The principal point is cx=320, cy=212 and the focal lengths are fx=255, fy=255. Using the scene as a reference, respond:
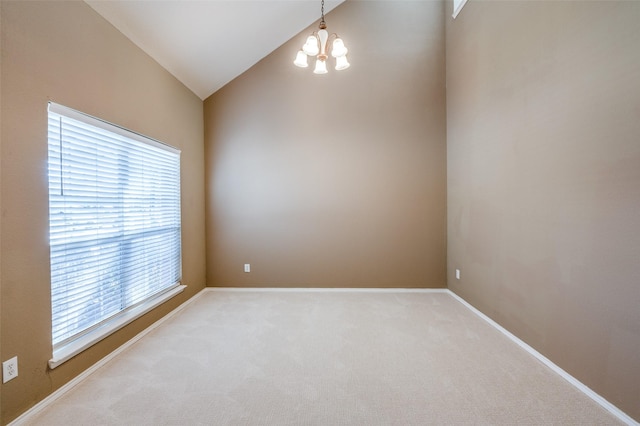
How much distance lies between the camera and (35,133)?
62.4 inches

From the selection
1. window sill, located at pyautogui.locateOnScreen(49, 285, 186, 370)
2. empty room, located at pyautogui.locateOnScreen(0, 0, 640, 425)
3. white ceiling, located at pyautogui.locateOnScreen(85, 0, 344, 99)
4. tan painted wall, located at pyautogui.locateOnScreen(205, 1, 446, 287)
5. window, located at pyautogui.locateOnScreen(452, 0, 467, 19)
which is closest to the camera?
empty room, located at pyautogui.locateOnScreen(0, 0, 640, 425)

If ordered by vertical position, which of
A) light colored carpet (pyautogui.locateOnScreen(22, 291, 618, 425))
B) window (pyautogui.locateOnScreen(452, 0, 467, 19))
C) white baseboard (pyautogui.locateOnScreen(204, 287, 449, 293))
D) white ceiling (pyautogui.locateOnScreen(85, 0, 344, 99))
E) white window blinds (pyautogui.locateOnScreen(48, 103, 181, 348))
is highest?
window (pyautogui.locateOnScreen(452, 0, 467, 19))

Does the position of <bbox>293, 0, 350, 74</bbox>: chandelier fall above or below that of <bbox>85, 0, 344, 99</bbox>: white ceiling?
below

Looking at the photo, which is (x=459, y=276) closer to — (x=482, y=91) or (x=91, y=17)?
(x=482, y=91)

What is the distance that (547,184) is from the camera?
6.61ft

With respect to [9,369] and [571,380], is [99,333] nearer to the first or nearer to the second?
[9,369]

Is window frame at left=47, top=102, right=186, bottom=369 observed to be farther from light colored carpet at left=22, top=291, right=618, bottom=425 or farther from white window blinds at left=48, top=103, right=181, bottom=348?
light colored carpet at left=22, top=291, right=618, bottom=425

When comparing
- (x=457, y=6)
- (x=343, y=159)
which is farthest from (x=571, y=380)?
(x=457, y=6)

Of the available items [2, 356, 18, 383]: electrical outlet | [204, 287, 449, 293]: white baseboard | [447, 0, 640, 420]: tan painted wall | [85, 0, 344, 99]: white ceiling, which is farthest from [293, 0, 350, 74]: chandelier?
[2, 356, 18, 383]: electrical outlet

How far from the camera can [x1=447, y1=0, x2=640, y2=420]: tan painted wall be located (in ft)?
4.91

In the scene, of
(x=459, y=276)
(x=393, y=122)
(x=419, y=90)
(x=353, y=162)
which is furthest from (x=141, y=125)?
(x=459, y=276)

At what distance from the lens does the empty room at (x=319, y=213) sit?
1540mm

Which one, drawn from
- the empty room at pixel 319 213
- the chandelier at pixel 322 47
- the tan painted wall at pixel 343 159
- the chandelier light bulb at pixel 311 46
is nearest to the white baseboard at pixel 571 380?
the empty room at pixel 319 213

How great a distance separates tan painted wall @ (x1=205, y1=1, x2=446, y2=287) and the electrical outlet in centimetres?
235
